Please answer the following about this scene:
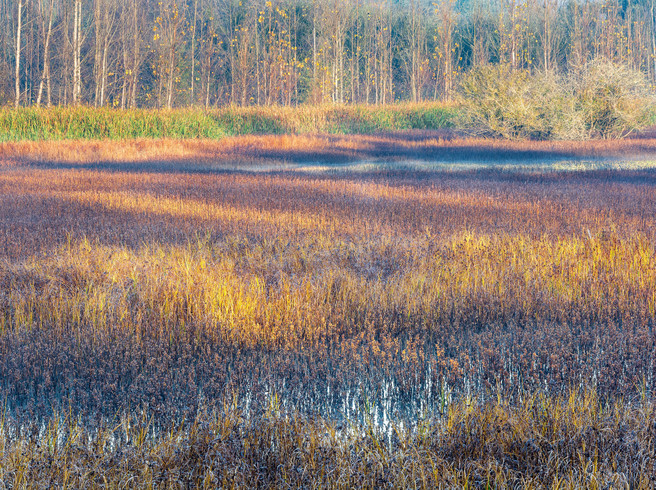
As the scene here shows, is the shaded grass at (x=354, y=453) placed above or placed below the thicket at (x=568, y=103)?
below

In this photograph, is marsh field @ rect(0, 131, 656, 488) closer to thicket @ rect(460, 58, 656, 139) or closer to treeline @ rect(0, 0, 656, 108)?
thicket @ rect(460, 58, 656, 139)

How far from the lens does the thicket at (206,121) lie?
20281 millimetres

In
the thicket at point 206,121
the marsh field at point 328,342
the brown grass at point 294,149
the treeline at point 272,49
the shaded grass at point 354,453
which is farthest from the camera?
the treeline at point 272,49

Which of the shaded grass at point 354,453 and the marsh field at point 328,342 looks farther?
the marsh field at point 328,342

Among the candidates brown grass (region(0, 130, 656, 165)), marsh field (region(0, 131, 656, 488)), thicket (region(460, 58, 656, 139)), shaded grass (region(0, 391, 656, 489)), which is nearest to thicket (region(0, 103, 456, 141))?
brown grass (region(0, 130, 656, 165))

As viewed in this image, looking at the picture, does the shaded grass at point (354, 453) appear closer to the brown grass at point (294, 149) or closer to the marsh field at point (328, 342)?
the marsh field at point (328, 342)

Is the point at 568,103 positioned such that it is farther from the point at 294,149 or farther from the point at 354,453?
the point at 354,453

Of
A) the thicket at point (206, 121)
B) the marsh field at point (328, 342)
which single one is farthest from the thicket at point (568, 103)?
the marsh field at point (328, 342)

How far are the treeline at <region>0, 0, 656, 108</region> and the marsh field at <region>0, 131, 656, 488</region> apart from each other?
24620 millimetres

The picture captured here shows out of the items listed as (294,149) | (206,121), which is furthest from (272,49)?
(294,149)

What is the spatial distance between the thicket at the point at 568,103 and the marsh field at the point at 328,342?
12.2 metres

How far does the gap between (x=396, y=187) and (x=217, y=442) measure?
9.47m

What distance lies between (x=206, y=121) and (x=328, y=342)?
65.4ft

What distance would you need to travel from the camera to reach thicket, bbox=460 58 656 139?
2122 centimetres
